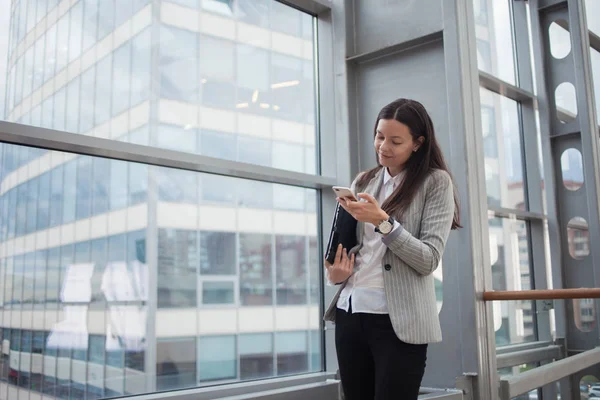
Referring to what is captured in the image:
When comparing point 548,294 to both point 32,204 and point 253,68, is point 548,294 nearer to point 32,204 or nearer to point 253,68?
point 253,68

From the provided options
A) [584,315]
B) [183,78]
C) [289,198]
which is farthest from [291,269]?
[584,315]

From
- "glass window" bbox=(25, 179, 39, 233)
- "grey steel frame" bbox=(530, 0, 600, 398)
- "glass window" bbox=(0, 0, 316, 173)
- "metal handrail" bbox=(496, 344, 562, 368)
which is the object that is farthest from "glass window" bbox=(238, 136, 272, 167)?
"grey steel frame" bbox=(530, 0, 600, 398)

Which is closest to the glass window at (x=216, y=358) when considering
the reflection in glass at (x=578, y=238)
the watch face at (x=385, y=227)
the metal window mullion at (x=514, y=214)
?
the watch face at (x=385, y=227)

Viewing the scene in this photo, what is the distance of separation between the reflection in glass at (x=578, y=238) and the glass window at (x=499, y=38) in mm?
1278

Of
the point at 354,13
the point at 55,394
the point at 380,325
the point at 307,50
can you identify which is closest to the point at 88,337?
the point at 55,394

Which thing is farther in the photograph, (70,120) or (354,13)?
(354,13)

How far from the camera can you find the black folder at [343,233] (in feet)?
5.86

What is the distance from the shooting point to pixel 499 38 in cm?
490

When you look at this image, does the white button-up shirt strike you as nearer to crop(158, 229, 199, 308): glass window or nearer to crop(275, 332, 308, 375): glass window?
crop(158, 229, 199, 308): glass window

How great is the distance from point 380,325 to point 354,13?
2.17 meters

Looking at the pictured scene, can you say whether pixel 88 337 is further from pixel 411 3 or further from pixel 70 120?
pixel 411 3

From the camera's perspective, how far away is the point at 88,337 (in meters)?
2.24

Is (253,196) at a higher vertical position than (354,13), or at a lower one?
lower

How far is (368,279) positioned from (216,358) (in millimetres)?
1212
